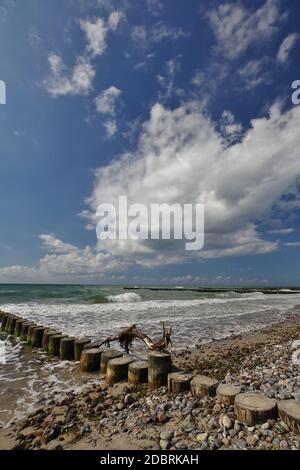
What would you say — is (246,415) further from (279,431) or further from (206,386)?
(206,386)

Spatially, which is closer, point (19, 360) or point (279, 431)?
point (279, 431)

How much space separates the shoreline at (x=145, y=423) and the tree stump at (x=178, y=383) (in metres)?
0.12

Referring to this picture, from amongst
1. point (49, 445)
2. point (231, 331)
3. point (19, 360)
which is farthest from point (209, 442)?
point (231, 331)

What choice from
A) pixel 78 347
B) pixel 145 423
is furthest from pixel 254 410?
pixel 78 347

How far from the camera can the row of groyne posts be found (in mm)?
3729

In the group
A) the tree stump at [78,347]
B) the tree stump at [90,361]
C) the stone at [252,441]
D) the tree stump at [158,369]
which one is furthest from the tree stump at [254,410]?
the tree stump at [78,347]

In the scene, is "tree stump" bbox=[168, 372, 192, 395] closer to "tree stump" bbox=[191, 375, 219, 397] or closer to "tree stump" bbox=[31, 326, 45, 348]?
"tree stump" bbox=[191, 375, 219, 397]

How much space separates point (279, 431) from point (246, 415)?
1.46 ft

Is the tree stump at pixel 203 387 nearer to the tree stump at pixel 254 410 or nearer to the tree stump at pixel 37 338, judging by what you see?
the tree stump at pixel 254 410

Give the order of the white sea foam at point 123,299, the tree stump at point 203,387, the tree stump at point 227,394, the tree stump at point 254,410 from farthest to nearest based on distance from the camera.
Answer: the white sea foam at point 123,299
the tree stump at point 203,387
the tree stump at point 227,394
the tree stump at point 254,410

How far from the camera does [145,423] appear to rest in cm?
427

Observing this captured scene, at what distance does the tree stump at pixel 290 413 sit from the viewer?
137 inches
